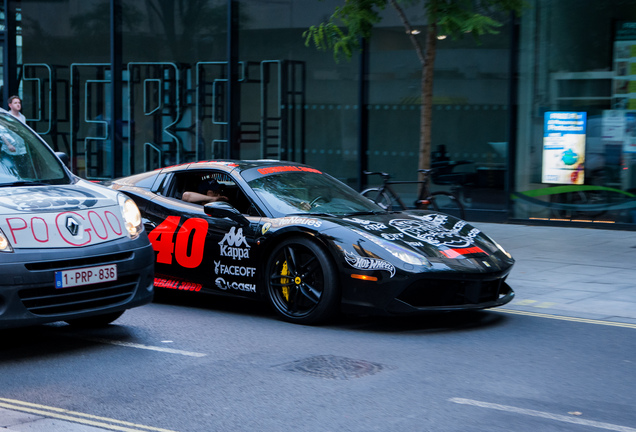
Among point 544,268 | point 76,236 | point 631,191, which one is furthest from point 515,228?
point 76,236

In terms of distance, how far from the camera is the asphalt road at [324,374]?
4648 mm

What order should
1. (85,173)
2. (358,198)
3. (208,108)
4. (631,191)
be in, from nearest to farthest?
(358,198) < (631,191) < (208,108) < (85,173)

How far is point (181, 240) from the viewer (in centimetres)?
783

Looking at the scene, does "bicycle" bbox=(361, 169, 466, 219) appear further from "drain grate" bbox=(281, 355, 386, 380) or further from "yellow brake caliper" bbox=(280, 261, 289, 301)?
"drain grate" bbox=(281, 355, 386, 380)

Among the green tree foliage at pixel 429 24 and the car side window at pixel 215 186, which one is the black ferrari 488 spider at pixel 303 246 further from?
the green tree foliage at pixel 429 24

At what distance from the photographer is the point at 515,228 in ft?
46.5

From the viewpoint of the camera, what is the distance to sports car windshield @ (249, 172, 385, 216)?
7555 millimetres

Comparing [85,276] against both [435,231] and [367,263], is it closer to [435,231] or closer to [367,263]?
[367,263]

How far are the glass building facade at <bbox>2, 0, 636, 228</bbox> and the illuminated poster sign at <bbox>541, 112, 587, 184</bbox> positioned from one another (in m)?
0.02

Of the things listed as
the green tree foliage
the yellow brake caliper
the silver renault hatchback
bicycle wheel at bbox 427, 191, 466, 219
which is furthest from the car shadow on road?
bicycle wheel at bbox 427, 191, 466, 219

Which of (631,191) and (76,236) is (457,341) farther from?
(631,191)

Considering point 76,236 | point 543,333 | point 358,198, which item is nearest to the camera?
point 76,236

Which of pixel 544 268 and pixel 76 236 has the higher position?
pixel 76 236

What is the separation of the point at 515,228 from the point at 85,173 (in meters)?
10.00
